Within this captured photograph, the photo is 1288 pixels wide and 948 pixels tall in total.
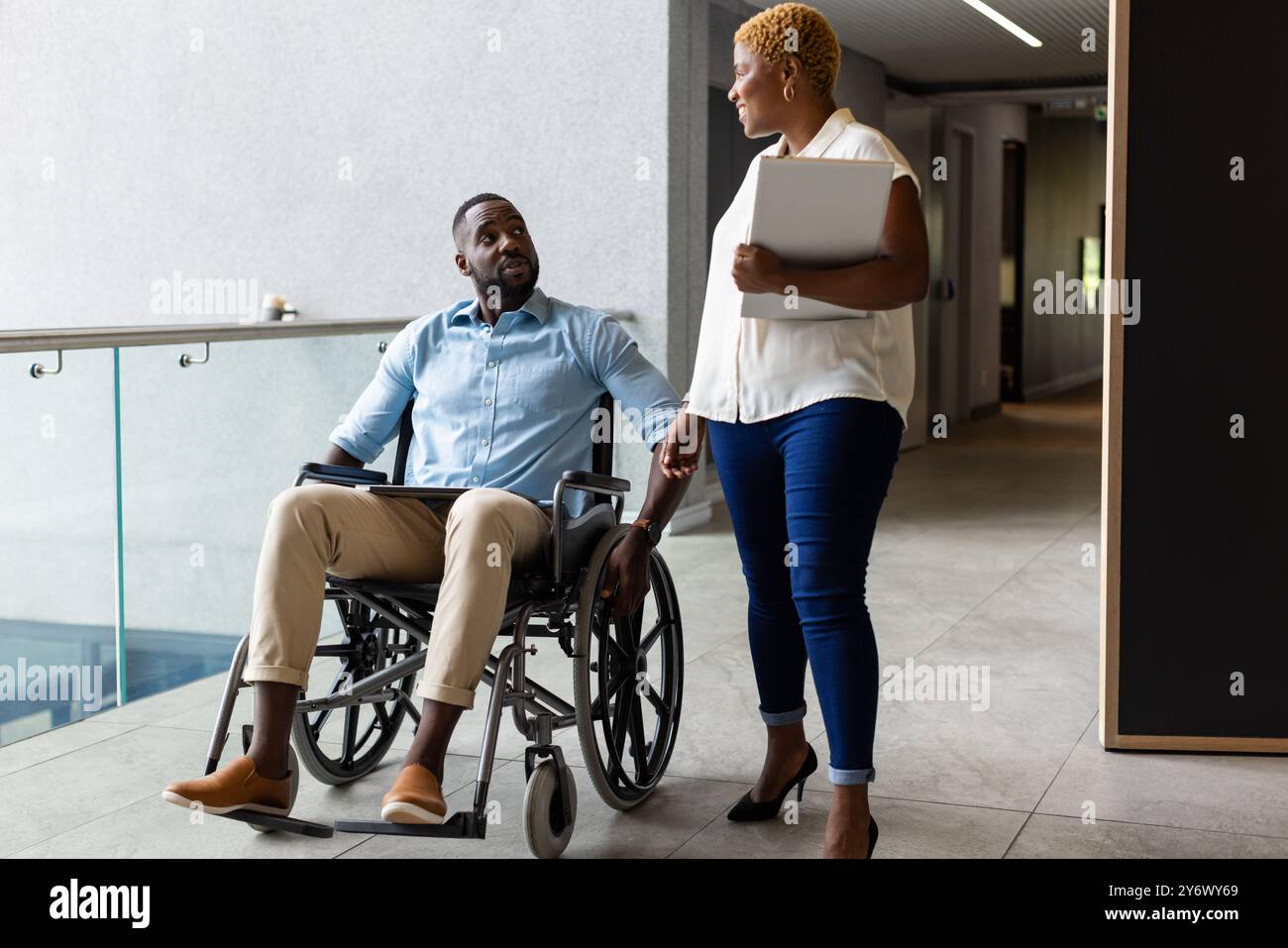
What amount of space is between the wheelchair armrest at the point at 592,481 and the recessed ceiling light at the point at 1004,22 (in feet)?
17.9

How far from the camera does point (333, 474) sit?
8.91ft

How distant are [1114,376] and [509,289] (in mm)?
1275

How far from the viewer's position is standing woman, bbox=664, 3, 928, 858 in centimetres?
229

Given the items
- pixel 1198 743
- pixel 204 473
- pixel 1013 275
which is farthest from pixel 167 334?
pixel 1013 275

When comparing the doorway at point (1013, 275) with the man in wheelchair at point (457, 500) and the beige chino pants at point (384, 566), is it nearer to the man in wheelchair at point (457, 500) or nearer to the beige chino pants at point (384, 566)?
the man in wheelchair at point (457, 500)

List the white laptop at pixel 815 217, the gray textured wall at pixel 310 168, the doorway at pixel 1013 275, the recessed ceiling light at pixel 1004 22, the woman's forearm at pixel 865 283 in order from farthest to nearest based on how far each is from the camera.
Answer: the doorway at pixel 1013 275
the recessed ceiling light at pixel 1004 22
the gray textured wall at pixel 310 168
the woman's forearm at pixel 865 283
the white laptop at pixel 815 217

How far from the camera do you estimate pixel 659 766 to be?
2887mm

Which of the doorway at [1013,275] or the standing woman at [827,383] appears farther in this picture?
the doorway at [1013,275]

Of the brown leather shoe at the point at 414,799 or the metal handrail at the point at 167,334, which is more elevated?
the metal handrail at the point at 167,334

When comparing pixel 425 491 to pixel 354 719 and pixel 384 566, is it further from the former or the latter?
pixel 354 719

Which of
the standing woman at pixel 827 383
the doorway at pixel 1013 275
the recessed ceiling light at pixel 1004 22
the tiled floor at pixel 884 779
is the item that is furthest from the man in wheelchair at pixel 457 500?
the doorway at pixel 1013 275

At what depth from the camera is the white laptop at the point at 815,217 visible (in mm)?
2145
